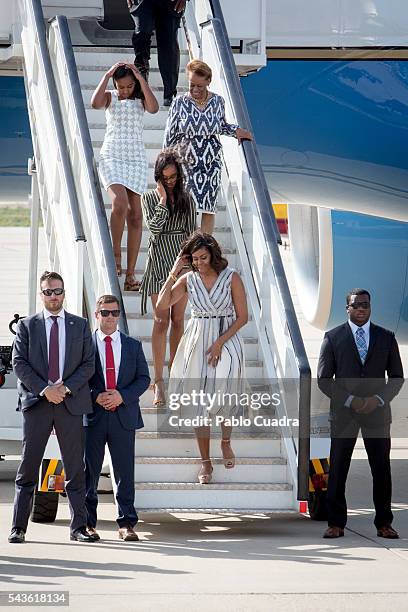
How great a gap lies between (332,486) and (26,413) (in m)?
1.89

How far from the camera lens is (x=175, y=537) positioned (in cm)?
899

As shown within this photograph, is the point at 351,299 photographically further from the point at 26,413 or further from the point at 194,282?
the point at 26,413

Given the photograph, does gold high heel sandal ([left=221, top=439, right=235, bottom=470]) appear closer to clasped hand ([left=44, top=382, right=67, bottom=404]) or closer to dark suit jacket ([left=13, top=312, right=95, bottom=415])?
→ dark suit jacket ([left=13, top=312, right=95, bottom=415])

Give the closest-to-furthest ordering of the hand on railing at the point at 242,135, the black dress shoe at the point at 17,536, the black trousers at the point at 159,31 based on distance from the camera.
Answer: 1. the black dress shoe at the point at 17,536
2. the hand on railing at the point at 242,135
3. the black trousers at the point at 159,31

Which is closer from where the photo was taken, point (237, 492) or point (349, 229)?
point (237, 492)

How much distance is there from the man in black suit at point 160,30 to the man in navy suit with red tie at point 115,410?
2.65m

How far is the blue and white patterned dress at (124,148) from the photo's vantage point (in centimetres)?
1001

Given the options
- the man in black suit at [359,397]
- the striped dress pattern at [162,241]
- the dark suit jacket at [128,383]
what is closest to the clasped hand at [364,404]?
the man in black suit at [359,397]

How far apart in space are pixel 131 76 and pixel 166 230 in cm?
119

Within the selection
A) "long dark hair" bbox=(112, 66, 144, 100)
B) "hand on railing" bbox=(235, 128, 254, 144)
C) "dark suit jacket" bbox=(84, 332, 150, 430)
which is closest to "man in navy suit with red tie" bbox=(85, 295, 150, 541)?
"dark suit jacket" bbox=(84, 332, 150, 430)

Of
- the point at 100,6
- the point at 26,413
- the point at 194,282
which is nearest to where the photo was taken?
the point at 26,413

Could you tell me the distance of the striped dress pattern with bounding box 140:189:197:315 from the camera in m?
9.62

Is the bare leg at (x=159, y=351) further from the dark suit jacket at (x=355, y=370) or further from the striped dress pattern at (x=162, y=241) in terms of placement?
the dark suit jacket at (x=355, y=370)

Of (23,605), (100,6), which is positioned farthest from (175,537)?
(100,6)
